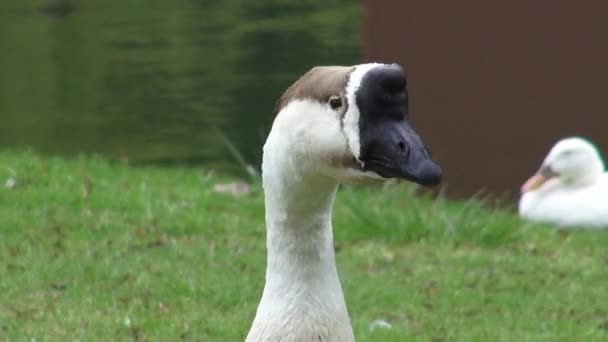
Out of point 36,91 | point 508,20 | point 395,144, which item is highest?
point 395,144

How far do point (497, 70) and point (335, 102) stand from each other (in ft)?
24.0

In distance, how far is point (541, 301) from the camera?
257 inches

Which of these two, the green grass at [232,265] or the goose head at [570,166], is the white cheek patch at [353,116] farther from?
the goose head at [570,166]

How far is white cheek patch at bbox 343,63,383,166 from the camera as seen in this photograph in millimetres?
3014

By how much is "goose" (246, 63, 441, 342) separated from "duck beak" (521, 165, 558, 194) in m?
6.28

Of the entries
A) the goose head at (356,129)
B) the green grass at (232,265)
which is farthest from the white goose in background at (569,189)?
the goose head at (356,129)

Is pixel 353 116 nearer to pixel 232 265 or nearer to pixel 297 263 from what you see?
pixel 297 263

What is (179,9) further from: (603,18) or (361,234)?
(361,234)

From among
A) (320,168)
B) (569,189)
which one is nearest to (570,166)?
(569,189)

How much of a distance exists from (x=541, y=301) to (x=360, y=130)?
12.2 feet

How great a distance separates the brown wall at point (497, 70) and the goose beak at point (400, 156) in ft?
23.9

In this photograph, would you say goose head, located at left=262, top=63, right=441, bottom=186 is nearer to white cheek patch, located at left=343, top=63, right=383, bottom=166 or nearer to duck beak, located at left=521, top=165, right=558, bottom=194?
white cheek patch, located at left=343, top=63, right=383, bottom=166

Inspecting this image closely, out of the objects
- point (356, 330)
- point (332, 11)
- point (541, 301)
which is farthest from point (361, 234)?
point (332, 11)

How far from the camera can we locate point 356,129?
3.02 metres
